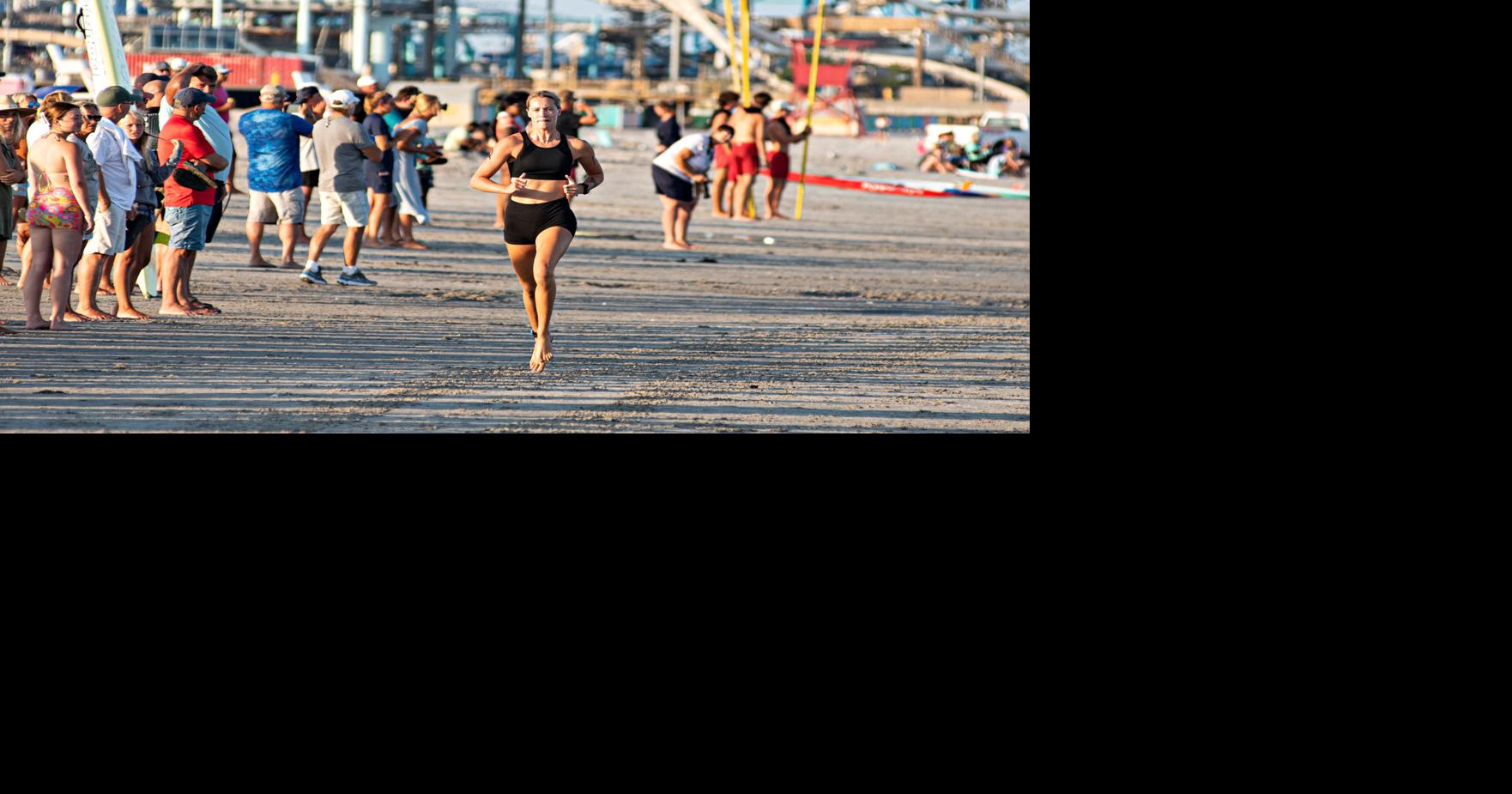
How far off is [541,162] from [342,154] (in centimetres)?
290

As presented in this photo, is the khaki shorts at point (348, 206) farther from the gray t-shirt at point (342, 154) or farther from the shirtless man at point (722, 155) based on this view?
the shirtless man at point (722, 155)

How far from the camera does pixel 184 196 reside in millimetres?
9102

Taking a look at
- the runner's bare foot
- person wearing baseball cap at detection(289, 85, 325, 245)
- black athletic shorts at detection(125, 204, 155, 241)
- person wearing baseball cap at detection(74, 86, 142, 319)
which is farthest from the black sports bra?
person wearing baseball cap at detection(289, 85, 325, 245)

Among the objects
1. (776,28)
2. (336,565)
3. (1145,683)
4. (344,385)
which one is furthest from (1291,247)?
(776,28)

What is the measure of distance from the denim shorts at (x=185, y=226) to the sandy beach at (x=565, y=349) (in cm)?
41

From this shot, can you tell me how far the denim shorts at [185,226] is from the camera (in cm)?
908

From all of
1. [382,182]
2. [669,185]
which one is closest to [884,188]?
[669,185]

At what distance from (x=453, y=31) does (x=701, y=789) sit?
83.3 metres

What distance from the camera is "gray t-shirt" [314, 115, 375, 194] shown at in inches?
408

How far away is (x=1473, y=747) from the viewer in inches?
149

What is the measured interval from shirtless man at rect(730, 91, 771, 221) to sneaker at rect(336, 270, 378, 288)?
20.6ft

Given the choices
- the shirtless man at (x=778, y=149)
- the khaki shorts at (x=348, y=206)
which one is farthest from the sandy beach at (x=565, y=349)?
the shirtless man at (x=778, y=149)

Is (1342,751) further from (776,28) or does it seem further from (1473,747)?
(776,28)

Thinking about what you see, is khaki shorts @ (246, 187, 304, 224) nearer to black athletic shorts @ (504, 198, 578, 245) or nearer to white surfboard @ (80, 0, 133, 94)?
white surfboard @ (80, 0, 133, 94)
